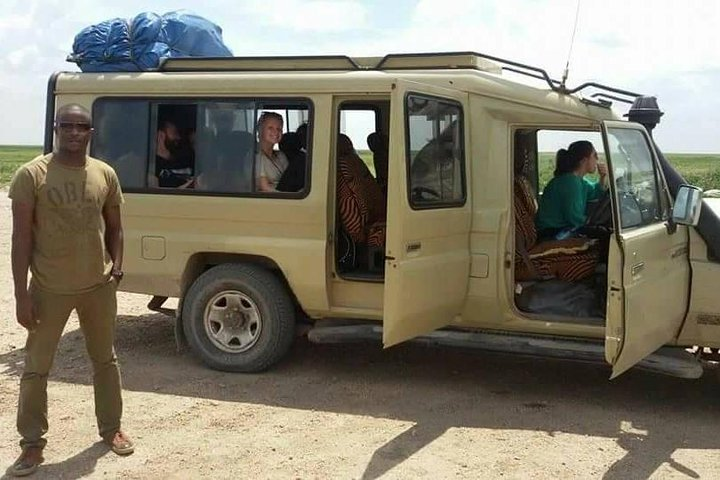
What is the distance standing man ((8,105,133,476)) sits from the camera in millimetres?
4273

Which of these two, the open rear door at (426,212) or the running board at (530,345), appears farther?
the running board at (530,345)

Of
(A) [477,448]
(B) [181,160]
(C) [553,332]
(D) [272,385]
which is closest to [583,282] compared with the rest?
(C) [553,332]

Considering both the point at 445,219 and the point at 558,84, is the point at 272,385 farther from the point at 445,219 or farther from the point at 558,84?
the point at 558,84

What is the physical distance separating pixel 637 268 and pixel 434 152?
60.6 inches

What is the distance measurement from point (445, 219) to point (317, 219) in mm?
955

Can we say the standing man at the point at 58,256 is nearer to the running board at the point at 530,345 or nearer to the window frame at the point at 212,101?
the window frame at the point at 212,101

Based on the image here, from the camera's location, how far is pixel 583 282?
609cm

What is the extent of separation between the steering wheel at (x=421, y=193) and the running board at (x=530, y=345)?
3.37 feet

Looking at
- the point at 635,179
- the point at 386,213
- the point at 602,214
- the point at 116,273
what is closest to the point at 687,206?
the point at 635,179

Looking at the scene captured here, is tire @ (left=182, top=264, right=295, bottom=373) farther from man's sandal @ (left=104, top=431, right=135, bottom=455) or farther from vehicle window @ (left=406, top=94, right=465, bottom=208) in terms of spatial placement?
man's sandal @ (left=104, top=431, right=135, bottom=455)

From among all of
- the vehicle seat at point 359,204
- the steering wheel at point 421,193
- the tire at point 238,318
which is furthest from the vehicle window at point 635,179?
the tire at point 238,318

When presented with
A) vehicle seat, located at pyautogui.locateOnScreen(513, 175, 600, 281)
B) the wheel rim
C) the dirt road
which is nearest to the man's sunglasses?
the dirt road

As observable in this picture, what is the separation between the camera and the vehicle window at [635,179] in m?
5.20

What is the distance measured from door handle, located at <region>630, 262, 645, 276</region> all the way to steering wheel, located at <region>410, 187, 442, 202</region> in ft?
4.51
